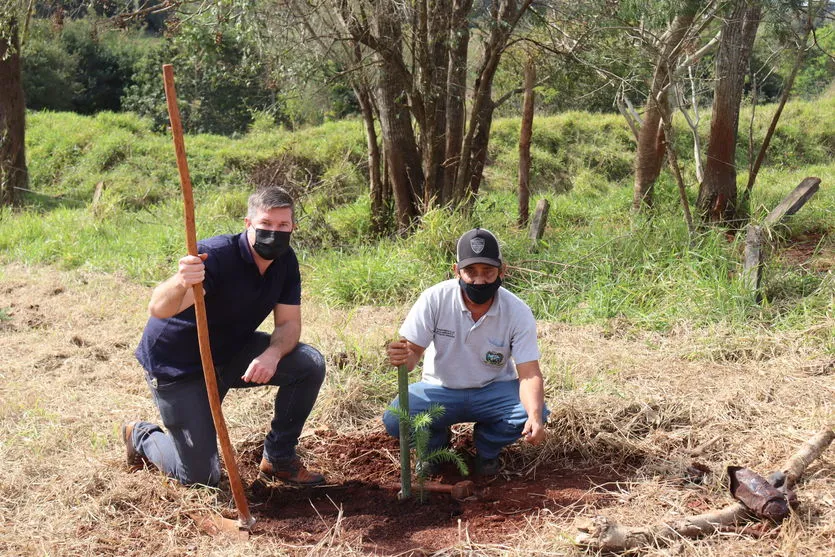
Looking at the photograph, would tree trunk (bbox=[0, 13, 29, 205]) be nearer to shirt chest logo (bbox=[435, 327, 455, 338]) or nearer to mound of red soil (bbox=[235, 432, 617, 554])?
mound of red soil (bbox=[235, 432, 617, 554])

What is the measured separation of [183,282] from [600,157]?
11.9 m

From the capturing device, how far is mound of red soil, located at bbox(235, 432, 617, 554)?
3.04 metres

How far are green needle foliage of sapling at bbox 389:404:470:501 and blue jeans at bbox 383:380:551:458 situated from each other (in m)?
0.08

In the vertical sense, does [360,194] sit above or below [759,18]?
below

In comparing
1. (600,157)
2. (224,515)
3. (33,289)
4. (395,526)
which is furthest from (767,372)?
(600,157)

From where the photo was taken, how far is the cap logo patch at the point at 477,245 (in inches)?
131

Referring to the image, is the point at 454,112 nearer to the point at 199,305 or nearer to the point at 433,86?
the point at 433,86

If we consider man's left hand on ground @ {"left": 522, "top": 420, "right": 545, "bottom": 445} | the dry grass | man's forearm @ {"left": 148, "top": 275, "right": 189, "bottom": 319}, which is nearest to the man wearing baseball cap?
man's left hand on ground @ {"left": 522, "top": 420, "right": 545, "bottom": 445}

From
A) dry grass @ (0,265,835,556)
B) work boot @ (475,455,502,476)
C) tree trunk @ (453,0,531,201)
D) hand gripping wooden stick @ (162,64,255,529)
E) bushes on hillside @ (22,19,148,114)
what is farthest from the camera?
bushes on hillside @ (22,19,148,114)

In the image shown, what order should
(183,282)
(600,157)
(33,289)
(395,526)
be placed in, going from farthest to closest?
(600,157), (33,289), (395,526), (183,282)

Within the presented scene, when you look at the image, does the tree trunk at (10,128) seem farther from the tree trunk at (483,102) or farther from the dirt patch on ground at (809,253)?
the dirt patch on ground at (809,253)

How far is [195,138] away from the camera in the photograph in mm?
14984

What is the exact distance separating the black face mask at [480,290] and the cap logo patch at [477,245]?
151 mm

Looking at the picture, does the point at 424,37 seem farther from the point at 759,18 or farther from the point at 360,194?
the point at 360,194
